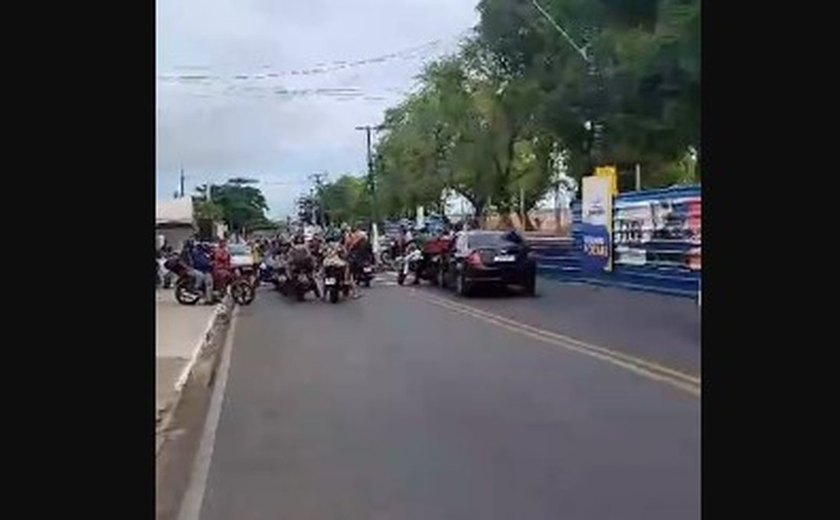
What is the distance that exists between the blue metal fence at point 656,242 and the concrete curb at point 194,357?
28.5 ft

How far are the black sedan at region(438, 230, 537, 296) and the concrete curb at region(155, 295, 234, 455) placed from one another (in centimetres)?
531

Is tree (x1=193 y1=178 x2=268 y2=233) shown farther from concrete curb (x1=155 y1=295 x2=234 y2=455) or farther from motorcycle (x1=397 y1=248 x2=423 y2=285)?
concrete curb (x1=155 y1=295 x2=234 y2=455)

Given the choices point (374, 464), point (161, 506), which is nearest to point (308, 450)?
point (374, 464)

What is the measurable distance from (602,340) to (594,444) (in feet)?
25.6

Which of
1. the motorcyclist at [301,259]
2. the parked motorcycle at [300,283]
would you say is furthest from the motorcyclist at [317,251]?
the parked motorcycle at [300,283]

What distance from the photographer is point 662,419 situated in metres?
9.76

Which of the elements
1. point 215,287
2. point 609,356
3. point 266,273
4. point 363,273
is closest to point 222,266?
point 215,287

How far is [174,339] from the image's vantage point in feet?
60.3

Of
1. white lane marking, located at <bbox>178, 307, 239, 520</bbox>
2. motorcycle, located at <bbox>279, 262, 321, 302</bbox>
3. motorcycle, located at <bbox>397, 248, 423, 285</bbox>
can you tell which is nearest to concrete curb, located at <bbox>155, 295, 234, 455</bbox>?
white lane marking, located at <bbox>178, 307, 239, 520</bbox>

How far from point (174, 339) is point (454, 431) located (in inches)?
383

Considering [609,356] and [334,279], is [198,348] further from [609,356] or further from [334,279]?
[334,279]

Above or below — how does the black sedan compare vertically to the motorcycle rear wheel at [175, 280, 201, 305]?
above

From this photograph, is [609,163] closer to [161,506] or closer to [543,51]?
[543,51]

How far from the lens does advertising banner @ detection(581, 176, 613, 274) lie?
29.7 meters
